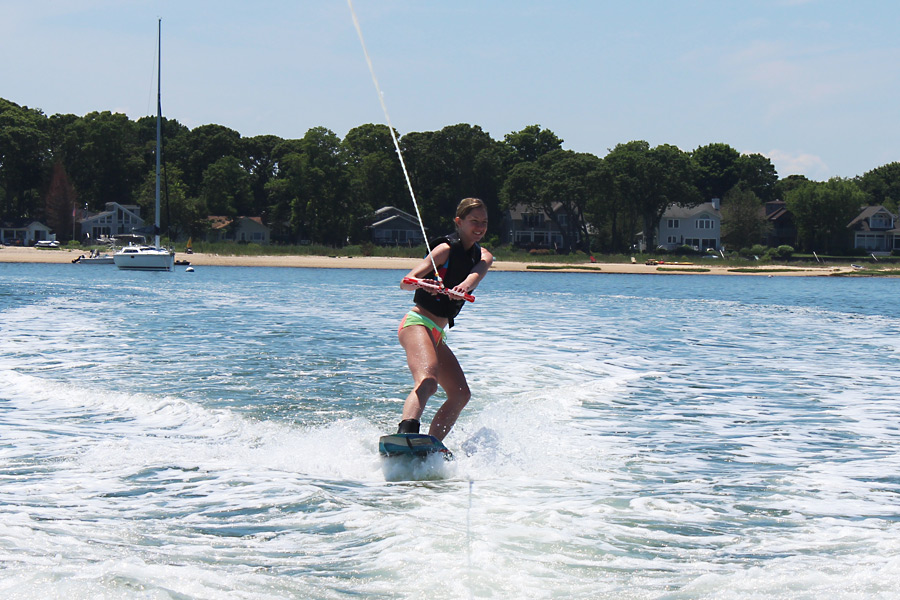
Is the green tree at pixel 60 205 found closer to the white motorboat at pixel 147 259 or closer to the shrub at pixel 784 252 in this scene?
the white motorboat at pixel 147 259

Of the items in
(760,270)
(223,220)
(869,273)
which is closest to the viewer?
(869,273)

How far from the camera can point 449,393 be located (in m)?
6.89

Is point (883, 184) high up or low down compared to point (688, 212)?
up

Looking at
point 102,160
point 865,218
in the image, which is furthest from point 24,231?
point 865,218

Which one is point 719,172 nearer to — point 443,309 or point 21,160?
point 21,160

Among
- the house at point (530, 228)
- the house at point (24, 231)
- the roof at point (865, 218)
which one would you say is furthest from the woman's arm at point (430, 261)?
the house at point (24, 231)

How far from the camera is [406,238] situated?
106 m

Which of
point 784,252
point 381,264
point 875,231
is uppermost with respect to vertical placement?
point 875,231

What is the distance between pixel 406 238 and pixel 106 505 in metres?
101

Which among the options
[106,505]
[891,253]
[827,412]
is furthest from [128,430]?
[891,253]

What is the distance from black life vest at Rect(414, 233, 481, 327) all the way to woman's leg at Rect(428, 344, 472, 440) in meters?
0.33

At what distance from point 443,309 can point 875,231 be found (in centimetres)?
11173

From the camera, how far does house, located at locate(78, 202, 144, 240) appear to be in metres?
110

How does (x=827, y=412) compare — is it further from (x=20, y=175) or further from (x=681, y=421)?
(x=20, y=175)
